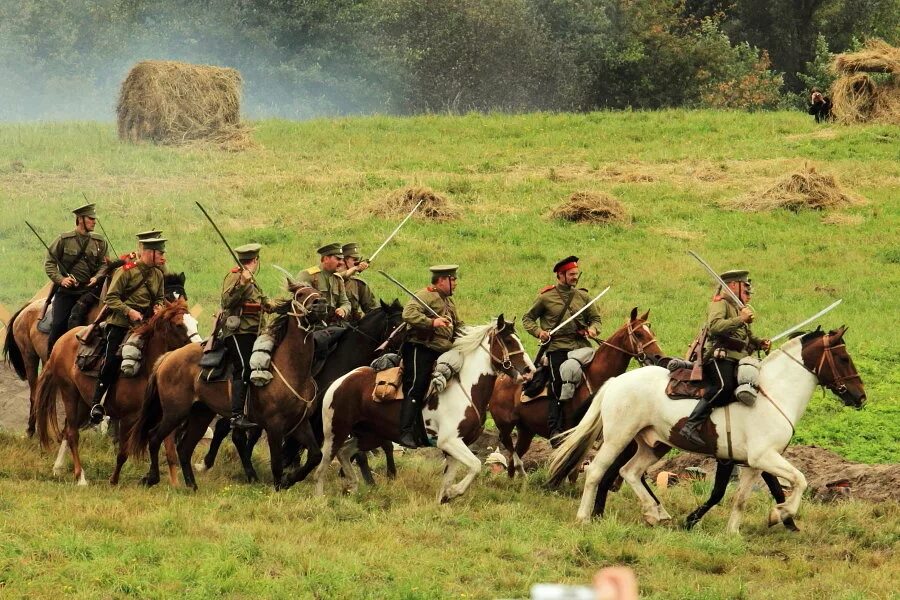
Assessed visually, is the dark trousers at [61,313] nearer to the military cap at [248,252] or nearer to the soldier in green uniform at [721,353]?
the military cap at [248,252]

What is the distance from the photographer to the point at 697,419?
14172 millimetres

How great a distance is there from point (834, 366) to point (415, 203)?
17.7m

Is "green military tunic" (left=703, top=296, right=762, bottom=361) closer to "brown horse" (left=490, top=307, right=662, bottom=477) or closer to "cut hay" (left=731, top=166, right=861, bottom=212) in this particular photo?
"brown horse" (left=490, top=307, right=662, bottom=477)

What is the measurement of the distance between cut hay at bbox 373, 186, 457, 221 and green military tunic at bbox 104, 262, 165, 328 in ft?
46.5

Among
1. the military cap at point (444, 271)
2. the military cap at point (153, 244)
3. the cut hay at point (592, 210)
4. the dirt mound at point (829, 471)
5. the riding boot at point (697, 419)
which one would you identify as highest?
the military cap at point (153, 244)

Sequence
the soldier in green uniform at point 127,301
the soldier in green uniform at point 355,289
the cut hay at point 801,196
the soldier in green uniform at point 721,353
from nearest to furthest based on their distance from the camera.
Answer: the soldier in green uniform at point 721,353
the soldier in green uniform at point 127,301
the soldier in green uniform at point 355,289
the cut hay at point 801,196

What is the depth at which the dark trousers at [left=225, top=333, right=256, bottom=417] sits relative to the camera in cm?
1516

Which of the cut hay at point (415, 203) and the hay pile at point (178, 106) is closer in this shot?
the cut hay at point (415, 203)

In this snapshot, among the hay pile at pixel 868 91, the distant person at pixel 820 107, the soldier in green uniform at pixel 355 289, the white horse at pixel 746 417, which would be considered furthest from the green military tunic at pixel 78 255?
the distant person at pixel 820 107

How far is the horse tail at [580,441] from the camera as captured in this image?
15125 millimetres

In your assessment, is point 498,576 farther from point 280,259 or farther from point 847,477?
point 280,259

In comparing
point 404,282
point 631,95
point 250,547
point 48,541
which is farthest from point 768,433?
point 631,95

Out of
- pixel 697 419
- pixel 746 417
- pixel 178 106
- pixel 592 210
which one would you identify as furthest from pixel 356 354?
pixel 178 106

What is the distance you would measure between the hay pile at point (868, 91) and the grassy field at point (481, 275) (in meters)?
1.14
